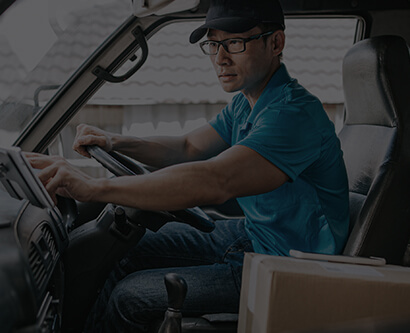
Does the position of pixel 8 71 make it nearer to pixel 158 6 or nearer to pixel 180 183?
pixel 158 6

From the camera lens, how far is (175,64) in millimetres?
4152

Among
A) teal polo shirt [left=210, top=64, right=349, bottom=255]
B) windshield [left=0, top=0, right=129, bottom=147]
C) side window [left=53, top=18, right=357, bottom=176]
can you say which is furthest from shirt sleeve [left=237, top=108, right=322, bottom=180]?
side window [left=53, top=18, right=357, bottom=176]

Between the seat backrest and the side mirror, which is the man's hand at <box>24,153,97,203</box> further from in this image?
the seat backrest

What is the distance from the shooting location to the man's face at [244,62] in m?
1.49

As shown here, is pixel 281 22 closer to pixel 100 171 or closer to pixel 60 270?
pixel 60 270

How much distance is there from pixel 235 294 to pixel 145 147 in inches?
30.0

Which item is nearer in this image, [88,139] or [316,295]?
[316,295]

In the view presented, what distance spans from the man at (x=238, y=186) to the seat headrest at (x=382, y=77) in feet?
0.63

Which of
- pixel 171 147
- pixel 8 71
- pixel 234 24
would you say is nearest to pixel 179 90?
pixel 171 147

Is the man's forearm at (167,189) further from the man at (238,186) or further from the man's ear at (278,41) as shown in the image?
the man's ear at (278,41)

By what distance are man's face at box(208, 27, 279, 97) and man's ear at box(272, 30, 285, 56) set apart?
1 cm

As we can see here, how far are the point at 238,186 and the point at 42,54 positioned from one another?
41.3 inches

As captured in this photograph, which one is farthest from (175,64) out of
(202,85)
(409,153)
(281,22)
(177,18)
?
(409,153)

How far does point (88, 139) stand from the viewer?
160cm
